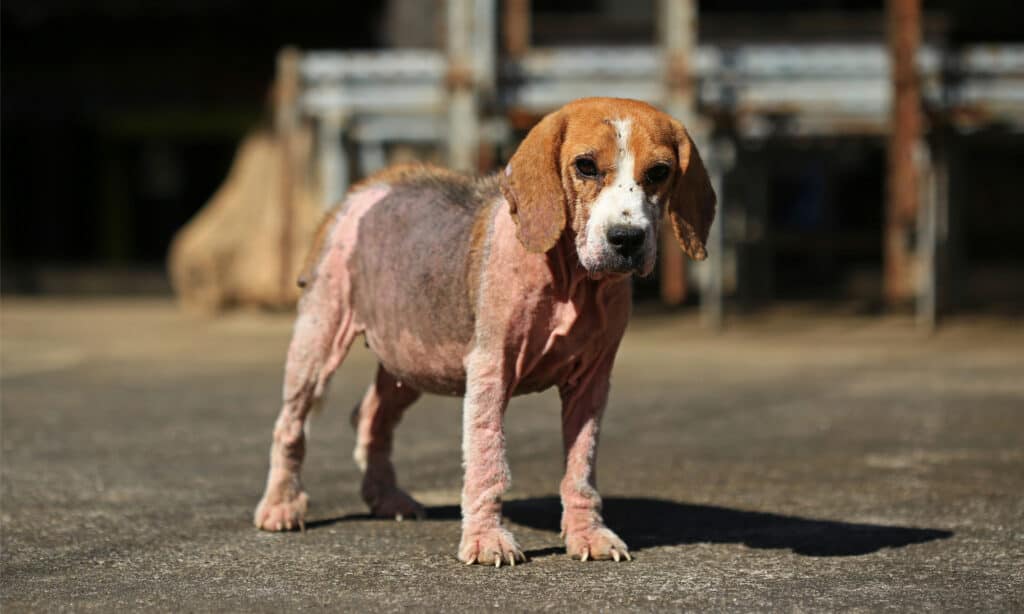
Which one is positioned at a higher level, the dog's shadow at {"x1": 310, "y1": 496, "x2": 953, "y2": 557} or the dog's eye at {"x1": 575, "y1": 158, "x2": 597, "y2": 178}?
the dog's eye at {"x1": 575, "y1": 158, "x2": 597, "y2": 178}

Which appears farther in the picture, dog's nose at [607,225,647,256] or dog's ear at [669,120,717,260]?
dog's ear at [669,120,717,260]

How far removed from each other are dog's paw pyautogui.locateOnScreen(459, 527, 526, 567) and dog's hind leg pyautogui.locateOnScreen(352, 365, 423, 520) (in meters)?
1.03

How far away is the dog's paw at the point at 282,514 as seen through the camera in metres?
6.73

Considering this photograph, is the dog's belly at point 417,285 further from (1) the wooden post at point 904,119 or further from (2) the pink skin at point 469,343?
(1) the wooden post at point 904,119

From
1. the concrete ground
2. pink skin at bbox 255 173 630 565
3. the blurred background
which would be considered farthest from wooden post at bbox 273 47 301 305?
pink skin at bbox 255 173 630 565

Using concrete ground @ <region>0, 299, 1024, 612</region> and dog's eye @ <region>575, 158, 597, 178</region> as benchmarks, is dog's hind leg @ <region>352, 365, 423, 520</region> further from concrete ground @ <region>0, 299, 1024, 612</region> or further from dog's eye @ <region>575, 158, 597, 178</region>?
dog's eye @ <region>575, 158, 597, 178</region>

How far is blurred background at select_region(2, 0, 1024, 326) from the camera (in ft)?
53.2

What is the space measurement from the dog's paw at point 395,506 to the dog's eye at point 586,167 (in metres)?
1.81

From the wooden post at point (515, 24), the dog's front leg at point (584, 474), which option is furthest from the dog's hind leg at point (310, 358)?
the wooden post at point (515, 24)

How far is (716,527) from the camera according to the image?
6781 mm

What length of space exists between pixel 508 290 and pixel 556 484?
79.9 inches

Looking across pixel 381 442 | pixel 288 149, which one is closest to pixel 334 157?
pixel 288 149

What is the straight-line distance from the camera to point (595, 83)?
16.7m

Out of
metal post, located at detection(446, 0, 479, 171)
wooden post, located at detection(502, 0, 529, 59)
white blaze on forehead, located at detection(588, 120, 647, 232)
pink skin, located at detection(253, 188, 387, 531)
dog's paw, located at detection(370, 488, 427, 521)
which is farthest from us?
wooden post, located at detection(502, 0, 529, 59)
